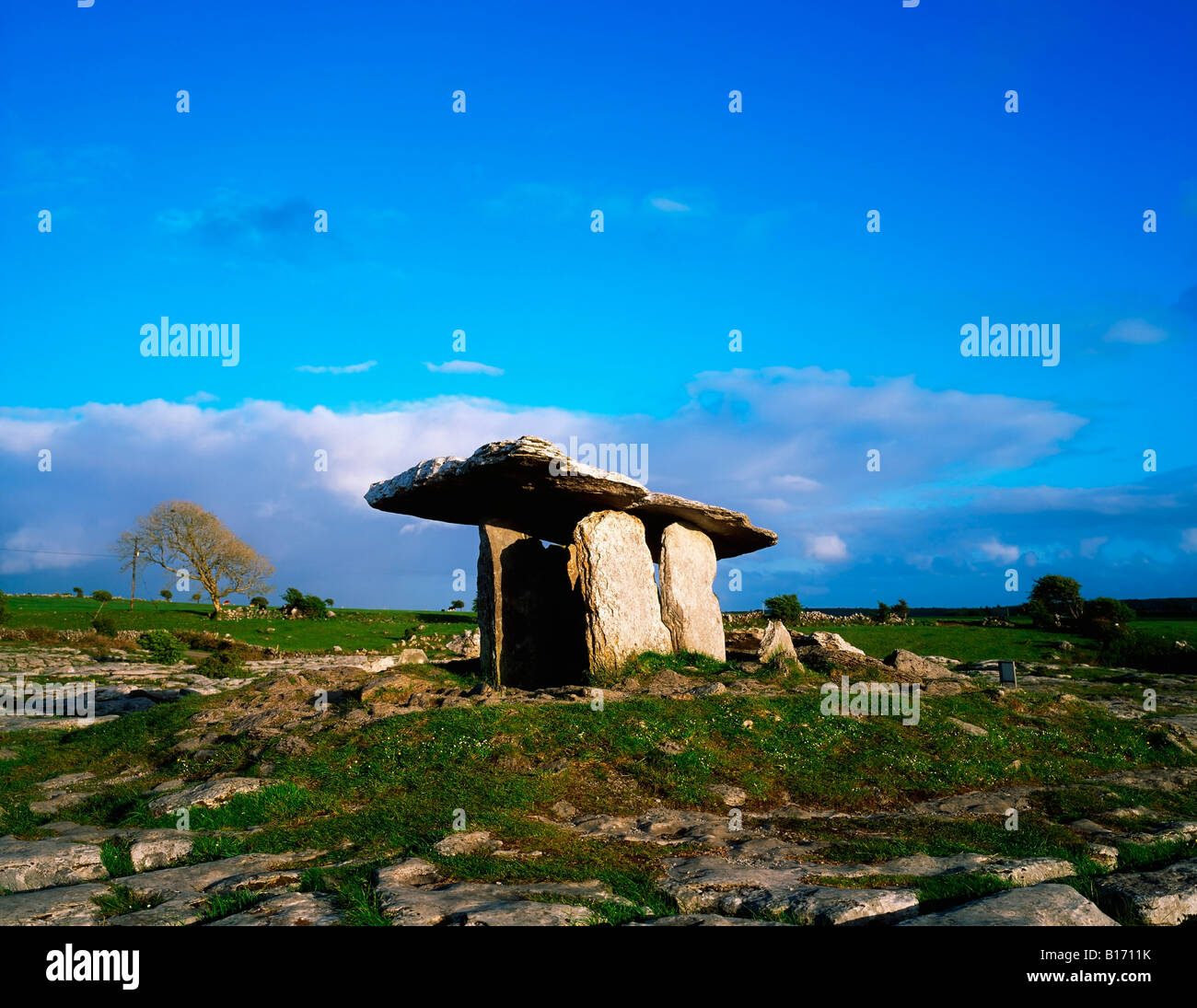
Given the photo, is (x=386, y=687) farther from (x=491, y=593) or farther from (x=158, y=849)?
(x=158, y=849)

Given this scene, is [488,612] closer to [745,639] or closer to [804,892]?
[745,639]

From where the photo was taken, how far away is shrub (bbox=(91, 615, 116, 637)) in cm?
3619

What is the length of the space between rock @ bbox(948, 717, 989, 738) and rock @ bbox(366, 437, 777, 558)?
7.35 m

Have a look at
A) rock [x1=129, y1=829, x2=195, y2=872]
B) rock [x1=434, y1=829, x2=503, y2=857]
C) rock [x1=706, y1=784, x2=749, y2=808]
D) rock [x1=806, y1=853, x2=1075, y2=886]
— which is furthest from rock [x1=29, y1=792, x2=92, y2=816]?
rock [x1=806, y1=853, x2=1075, y2=886]

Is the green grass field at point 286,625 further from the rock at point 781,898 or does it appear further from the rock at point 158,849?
the rock at point 781,898

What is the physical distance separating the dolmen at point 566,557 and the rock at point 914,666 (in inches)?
151

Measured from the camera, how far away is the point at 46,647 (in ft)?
103

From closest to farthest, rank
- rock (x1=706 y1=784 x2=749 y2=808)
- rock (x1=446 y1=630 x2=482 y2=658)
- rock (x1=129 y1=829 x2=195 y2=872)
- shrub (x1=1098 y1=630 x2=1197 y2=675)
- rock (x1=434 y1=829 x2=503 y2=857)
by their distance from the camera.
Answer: rock (x1=434 y1=829 x2=503 y2=857), rock (x1=129 y1=829 x2=195 y2=872), rock (x1=706 y1=784 x2=749 y2=808), shrub (x1=1098 y1=630 x2=1197 y2=675), rock (x1=446 y1=630 x2=482 y2=658)

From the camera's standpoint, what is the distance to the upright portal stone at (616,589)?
16516 millimetres

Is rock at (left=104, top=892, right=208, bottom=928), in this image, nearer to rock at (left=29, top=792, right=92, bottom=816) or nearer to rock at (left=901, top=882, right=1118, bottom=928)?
rock at (left=901, top=882, right=1118, bottom=928)

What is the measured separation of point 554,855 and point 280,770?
184 inches

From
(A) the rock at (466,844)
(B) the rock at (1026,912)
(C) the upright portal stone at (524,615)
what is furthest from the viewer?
(C) the upright portal stone at (524,615)

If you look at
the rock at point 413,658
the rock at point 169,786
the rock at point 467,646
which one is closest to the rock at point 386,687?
the rock at point 169,786

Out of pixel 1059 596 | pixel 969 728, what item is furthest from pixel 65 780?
pixel 1059 596
